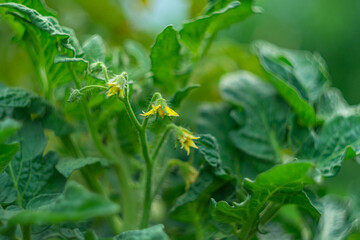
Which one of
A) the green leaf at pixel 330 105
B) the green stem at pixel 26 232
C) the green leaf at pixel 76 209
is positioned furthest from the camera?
the green leaf at pixel 330 105

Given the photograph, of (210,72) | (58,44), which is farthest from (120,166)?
(210,72)

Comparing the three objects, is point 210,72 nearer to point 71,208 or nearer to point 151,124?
point 151,124

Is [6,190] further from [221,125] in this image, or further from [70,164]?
[221,125]

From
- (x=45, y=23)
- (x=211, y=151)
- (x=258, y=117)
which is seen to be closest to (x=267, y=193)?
(x=211, y=151)

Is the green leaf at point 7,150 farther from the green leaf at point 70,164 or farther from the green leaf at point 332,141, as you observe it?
the green leaf at point 332,141

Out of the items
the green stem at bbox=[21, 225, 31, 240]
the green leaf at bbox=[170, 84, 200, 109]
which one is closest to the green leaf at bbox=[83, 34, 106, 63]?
the green leaf at bbox=[170, 84, 200, 109]

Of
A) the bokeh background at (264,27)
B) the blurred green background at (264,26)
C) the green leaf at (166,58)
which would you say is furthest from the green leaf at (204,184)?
the blurred green background at (264,26)
